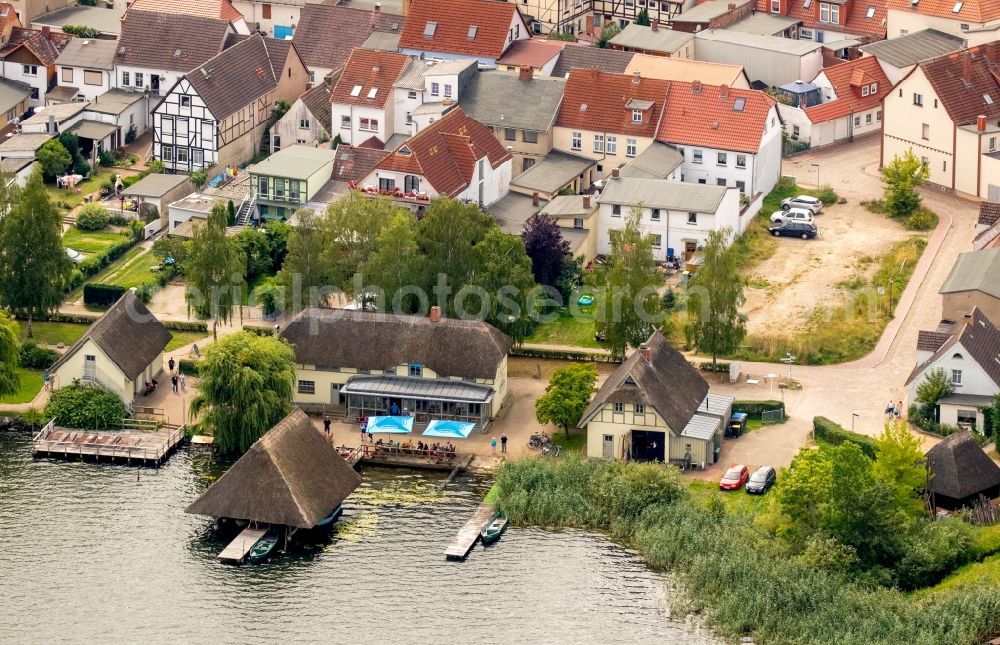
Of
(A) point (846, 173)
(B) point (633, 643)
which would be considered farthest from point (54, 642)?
(A) point (846, 173)

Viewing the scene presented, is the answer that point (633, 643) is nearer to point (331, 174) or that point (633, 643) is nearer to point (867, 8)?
point (331, 174)

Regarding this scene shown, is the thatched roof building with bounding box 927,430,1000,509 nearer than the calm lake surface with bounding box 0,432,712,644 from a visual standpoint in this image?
No

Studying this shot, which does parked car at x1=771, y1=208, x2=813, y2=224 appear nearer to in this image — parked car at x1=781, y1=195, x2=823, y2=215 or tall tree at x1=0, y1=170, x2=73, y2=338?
parked car at x1=781, y1=195, x2=823, y2=215

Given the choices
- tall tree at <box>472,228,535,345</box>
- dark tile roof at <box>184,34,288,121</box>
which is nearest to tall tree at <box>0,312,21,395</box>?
tall tree at <box>472,228,535,345</box>

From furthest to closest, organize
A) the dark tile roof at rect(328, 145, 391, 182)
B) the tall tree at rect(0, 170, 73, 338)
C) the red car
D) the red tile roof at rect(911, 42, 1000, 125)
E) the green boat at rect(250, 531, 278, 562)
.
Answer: the red tile roof at rect(911, 42, 1000, 125) < the dark tile roof at rect(328, 145, 391, 182) < the tall tree at rect(0, 170, 73, 338) < the red car < the green boat at rect(250, 531, 278, 562)

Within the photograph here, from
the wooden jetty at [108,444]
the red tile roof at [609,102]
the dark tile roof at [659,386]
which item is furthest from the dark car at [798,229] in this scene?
the wooden jetty at [108,444]
